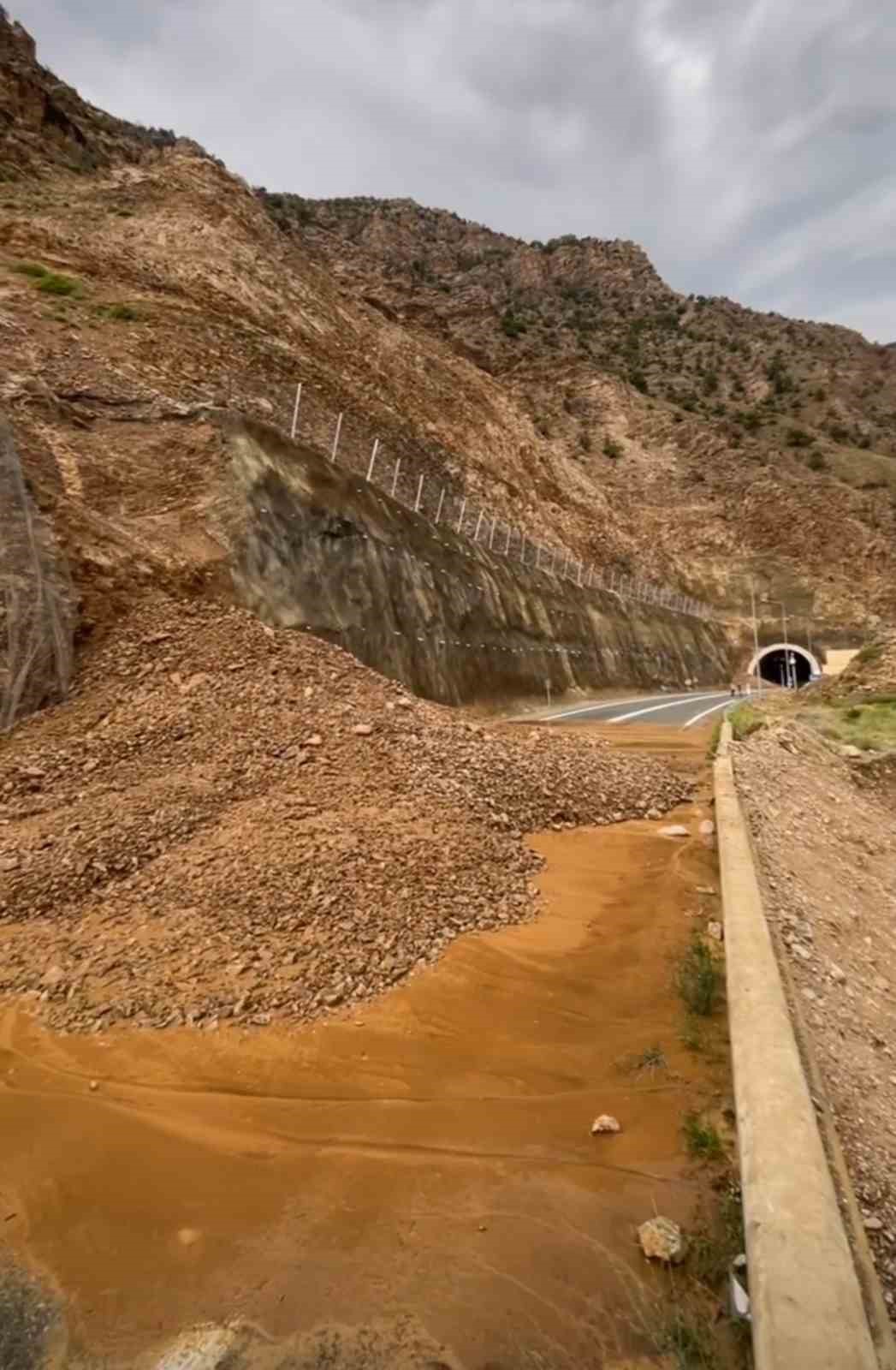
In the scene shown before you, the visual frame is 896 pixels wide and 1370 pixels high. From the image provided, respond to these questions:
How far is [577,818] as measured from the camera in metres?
8.34

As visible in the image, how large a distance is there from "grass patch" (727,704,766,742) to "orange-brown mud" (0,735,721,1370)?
1023 centimetres

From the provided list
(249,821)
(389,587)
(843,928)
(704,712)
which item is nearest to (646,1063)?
(843,928)

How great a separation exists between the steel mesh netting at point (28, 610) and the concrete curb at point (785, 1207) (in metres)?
8.10

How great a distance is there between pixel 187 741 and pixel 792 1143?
675cm

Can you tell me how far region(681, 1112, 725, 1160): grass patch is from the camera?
3.12 m

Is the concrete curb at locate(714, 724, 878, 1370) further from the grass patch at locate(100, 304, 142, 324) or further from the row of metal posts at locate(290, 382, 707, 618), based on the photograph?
the grass patch at locate(100, 304, 142, 324)

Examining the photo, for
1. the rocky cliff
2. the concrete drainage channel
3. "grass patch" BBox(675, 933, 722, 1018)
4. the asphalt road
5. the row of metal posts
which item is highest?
the row of metal posts

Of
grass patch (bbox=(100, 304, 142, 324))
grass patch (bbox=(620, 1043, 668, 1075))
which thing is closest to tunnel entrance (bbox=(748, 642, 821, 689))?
grass patch (bbox=(100, 304, 142, 324))

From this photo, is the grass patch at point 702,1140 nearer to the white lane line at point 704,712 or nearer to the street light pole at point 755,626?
the white lane line at point 704,712

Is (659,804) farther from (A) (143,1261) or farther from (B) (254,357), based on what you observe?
(B) (254,357)

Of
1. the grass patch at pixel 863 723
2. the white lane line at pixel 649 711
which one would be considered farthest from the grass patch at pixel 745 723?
the white lane line at pixel 649 711

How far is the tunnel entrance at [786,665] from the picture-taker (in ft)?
170

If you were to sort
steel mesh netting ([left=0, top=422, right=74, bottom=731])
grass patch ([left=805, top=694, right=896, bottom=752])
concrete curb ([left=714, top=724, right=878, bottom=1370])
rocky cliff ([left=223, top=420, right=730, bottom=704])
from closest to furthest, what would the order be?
1. concrete curb ([left=714, top=724, right=878, bottom=1370])
2. steel mesh netting ([left=0, top=422, right=74, bottom=731])
3. rocky cliff ([left=223, top=420, right=730, bottom=704])
4. grass patch ([left=805, top=694, right=896, bottom=752])

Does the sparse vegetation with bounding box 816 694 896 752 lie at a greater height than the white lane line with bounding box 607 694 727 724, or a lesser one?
greater
